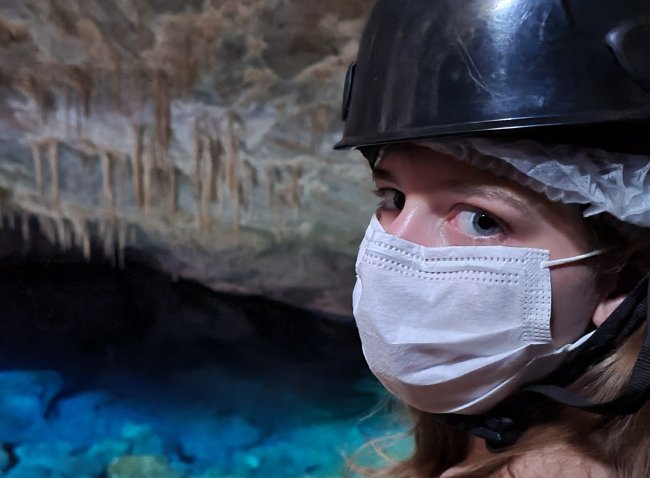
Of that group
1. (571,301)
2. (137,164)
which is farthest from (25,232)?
(571,301)

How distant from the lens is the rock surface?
1500 millimetres

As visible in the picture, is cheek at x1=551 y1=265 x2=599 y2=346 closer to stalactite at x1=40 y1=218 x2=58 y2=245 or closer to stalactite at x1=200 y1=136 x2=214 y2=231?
stalactite at x1=200 y1=136 x2=214 y2=231

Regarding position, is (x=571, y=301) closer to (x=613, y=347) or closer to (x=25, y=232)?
(x=613, y=347)

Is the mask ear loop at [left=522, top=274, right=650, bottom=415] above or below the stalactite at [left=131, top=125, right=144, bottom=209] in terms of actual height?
below

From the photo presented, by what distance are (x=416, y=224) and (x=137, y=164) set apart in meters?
0.97

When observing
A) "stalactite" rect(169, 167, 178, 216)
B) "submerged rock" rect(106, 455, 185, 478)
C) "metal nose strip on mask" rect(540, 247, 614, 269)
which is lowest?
"submerged rock" rect(106, 455, 185, 478)

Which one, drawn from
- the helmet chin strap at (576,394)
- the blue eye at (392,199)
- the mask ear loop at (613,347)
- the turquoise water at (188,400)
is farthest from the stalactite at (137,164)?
the mask ear loop at (613,347)

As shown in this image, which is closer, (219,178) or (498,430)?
(498,430)

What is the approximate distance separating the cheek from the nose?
147mm

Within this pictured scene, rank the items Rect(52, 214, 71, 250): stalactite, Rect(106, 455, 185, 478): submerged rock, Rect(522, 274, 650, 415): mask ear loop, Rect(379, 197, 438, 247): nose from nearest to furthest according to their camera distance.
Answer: Rect(522, 274, 650, 415): mask ear loop < Rect(379, 197, 438, 247): nose < Rect(106, 455, 185, 478): submerged rock < Rect(52, 214, 71, 250): stalactite

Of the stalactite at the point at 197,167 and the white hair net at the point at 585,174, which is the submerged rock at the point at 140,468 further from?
the white hair net at the point at 585,174

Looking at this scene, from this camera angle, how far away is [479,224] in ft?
2.48

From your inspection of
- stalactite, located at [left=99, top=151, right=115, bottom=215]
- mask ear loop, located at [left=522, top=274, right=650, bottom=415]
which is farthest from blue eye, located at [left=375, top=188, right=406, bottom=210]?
stalactite, located at [left=99, top=151, right=115, bottom=215]

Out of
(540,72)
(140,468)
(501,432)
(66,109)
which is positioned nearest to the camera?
(540,72)
